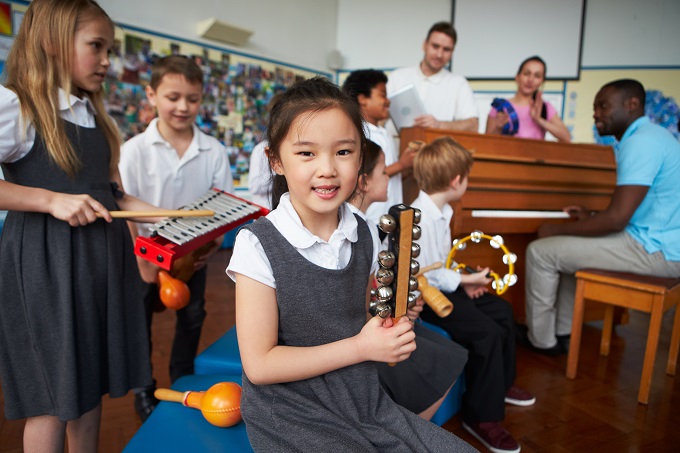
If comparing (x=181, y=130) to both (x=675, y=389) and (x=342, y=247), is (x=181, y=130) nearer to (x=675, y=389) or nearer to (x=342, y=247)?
(x=342, y=247)

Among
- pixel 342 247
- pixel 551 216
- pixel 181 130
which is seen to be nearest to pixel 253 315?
pixel 342 247

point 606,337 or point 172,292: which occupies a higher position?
point 172,292

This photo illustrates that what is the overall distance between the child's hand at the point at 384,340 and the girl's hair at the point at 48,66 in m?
1.04

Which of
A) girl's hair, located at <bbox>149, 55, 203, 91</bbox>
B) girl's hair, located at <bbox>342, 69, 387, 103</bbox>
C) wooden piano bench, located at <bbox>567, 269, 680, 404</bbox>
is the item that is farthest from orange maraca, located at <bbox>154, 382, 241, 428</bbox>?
wooden piano bench, located at <bbox>567, 269, 680, 404</bbox>

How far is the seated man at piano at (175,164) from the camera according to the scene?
2.15 metres

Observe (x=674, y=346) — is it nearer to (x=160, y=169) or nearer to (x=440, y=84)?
(x=440, y=84)

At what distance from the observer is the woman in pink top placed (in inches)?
149

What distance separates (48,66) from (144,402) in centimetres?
154

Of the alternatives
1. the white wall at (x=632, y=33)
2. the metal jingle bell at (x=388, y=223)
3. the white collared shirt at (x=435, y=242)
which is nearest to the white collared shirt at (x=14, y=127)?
the metal jingle bell at (x=388, y=223)

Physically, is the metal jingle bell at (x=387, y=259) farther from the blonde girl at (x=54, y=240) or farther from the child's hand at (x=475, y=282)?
the child's hand at (x=475, y=282)

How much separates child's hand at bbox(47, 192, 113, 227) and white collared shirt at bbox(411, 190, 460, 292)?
1.34 metres

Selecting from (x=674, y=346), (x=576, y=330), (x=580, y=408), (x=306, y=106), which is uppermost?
(x=306, y=106)

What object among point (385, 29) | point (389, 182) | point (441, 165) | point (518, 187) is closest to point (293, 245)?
point (441, 165)

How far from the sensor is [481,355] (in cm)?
211
